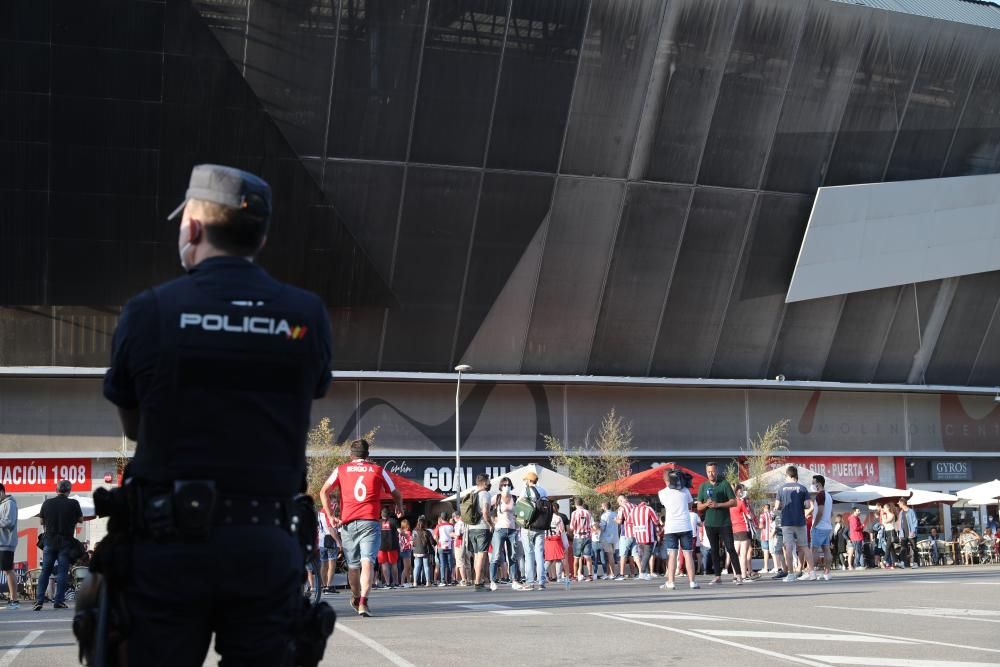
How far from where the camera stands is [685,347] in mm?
36031

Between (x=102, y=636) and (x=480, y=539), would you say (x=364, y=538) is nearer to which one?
(x=480, y=539)

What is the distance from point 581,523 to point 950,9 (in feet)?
67.1

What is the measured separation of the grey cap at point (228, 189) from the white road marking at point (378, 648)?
14.7 feet

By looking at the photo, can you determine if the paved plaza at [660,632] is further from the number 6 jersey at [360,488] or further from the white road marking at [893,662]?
the number 6 jersey at [360,488]

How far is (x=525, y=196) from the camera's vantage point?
32250 mm

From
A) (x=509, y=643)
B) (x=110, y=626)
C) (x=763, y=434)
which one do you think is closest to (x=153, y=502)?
(x=110, y=626)

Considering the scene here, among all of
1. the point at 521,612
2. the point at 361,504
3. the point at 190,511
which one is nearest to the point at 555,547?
the point at 521,612

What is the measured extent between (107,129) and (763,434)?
2185 cm

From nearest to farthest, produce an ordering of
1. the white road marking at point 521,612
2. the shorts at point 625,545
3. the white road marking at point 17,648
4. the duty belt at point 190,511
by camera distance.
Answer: the duty belt at point 190,511 → the white road marking at point 17,648 → the white road marking at point 521,612 → the shorts at point 625,545

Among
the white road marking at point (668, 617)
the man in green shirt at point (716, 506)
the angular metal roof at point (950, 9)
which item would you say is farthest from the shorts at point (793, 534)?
the angular metal roof at point (950, 9)

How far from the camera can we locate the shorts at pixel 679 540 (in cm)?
1658

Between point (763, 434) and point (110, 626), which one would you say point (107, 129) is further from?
point (110, 626)

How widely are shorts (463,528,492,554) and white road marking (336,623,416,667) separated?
8605mm

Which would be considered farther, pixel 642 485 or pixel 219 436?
pixel 642 485
